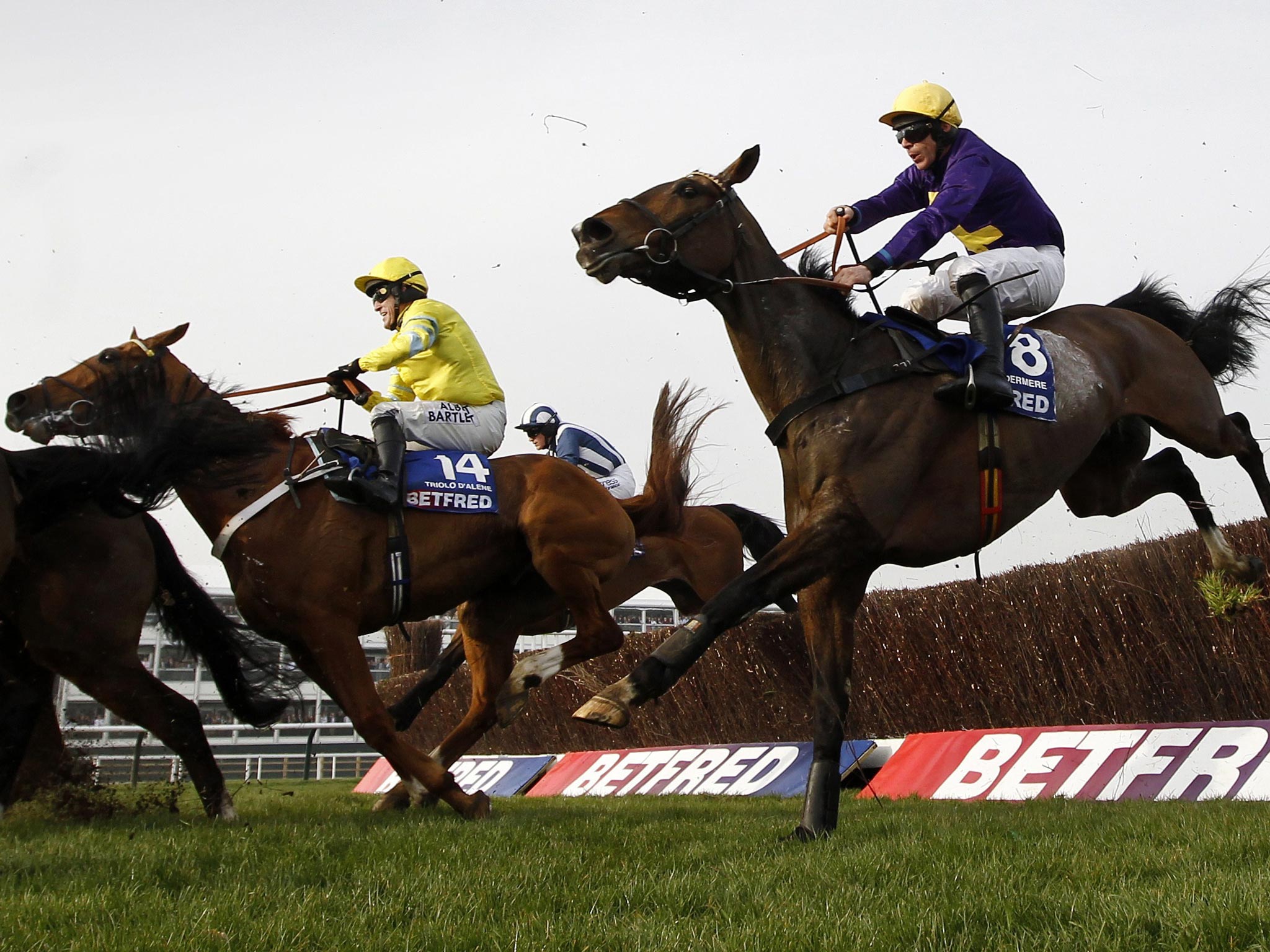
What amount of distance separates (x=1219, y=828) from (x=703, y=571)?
5.25 m

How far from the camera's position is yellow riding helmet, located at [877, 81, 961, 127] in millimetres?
5531

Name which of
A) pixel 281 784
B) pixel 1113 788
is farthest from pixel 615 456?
pixel 281 784

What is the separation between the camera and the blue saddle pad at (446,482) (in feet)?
20.8

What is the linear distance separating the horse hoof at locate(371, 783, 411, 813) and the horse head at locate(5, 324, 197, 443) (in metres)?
2.28

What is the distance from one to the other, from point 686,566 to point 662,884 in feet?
18.5

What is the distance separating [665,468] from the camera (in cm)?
784

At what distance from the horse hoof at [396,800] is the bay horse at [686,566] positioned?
0.86 metres

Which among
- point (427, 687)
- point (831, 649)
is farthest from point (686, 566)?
point (831, 649)

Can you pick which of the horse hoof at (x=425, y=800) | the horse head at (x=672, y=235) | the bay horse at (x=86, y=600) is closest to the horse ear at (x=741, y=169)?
the horse head at (x=672, y=235)

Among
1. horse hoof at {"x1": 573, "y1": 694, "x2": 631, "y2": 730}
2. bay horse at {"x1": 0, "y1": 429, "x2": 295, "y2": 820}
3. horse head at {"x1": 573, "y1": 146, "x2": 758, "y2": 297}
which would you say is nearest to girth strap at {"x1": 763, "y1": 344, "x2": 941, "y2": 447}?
horse head at {"x1": 573, "y1": 146, "x2": 758, "y2": 297}

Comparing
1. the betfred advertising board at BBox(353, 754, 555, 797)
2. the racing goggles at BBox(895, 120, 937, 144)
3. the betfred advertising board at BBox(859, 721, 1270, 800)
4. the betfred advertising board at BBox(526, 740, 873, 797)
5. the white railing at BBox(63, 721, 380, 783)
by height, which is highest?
the racing goggles at BBox(895, 120, 937, 144)

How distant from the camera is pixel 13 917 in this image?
3.13m

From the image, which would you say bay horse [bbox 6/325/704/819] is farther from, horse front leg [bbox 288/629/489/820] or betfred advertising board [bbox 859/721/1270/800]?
betfred advertising board [bbox 859/721/1270/800]

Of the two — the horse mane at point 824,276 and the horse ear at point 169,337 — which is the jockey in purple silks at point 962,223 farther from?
the horse ear at point 169,337
